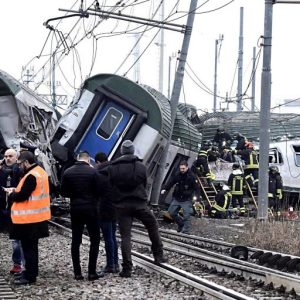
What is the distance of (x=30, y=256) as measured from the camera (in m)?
8.48

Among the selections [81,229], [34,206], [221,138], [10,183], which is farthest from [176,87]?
[34,206]

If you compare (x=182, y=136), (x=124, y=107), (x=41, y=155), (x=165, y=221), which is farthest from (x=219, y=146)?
(x=41, y=155)

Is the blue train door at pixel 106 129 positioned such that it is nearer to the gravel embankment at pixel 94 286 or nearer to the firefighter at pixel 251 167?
the gravel embankment at pixel 94 286

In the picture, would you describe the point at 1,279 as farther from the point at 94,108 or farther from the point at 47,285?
the point at 94,108

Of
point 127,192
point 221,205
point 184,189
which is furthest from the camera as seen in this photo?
point 221,205

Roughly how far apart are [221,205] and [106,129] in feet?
18.1

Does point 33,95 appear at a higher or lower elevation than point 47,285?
higher

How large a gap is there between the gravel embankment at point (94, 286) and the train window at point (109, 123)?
246 inches

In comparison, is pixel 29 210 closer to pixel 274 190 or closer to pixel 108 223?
pixel 108 223

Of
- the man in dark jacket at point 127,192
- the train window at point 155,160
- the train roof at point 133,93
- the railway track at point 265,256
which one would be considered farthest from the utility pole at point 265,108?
the man in dark jacket at point 127,192

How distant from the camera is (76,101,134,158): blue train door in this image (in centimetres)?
1648

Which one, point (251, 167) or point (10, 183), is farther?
point (251, 167)

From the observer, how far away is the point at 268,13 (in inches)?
641

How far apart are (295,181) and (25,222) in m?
17.7
